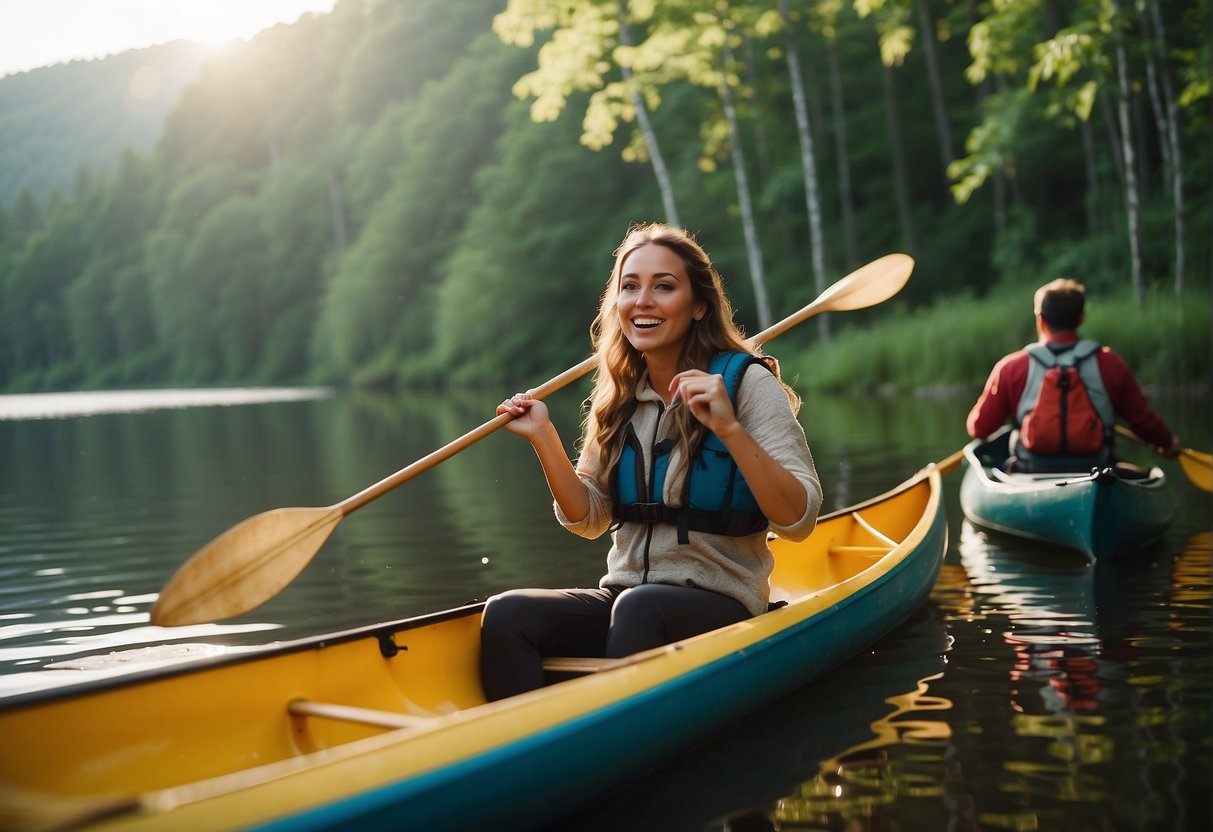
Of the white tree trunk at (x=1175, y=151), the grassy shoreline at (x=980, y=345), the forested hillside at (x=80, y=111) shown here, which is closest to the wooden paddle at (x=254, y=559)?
the grassy shoreline at (x=980, y=345)

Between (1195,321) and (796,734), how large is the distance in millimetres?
11347

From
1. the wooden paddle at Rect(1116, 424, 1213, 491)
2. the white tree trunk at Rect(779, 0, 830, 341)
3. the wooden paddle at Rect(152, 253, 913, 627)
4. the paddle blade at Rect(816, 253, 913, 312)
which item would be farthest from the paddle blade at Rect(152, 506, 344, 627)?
the white tree trunk at Rect(779, 0, 830, 341)

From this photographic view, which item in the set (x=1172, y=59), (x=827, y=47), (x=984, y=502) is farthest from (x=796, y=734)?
(x=827, y=47)

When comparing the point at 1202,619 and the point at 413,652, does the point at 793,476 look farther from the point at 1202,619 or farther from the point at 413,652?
the point at 1202,619

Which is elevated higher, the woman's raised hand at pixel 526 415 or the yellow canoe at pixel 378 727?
the woman's raised hand at pixel 526 415

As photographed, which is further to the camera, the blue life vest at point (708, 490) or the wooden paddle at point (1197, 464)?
the wooden paddle at point (1197, 464)

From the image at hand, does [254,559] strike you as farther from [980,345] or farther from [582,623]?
[980,345]

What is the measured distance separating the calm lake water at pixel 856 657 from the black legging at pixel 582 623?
357 mm

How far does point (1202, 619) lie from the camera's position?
14.9 feet

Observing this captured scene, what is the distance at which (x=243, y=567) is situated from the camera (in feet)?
11.4

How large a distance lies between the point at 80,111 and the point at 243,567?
338 feet

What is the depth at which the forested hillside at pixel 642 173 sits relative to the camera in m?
17.3

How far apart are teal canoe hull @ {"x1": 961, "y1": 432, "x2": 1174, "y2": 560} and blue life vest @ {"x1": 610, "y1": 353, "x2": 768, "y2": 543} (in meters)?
2.91

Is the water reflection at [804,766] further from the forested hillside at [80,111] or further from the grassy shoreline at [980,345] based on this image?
the forested hillside at [80,111]
